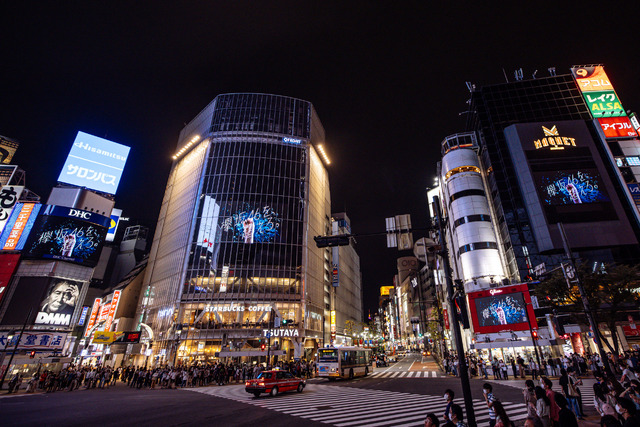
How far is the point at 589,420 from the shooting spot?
11.0 m

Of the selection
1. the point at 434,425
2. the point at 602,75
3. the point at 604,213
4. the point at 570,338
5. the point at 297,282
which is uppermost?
the point at 602,75

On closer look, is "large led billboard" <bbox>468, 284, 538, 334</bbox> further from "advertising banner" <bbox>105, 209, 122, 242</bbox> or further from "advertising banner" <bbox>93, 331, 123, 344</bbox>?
"advertising banner" <bbox>105, 209, 122, 242</bbox>

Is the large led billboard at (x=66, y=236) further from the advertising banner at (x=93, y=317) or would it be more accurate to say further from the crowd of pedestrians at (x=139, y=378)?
the crowd of pedestrians at (x=139, y=378)

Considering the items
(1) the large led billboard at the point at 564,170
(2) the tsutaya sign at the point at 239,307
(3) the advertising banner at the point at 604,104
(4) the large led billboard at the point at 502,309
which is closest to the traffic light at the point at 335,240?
(4) the large led billboard at the point at 502,309

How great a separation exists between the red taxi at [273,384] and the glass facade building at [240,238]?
2094 cm

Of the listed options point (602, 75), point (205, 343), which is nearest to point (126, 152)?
point (205, 343)

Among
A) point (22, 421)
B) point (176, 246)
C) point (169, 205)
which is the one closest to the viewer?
point (22, 421)

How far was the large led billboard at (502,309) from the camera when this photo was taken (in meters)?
40.5

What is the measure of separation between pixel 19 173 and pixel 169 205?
26.9 m

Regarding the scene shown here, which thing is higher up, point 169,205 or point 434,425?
point 169,205

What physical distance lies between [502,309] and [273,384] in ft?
118

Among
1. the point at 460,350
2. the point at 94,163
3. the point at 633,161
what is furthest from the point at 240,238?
the point at 633,161

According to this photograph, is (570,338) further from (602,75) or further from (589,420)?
(602,75)

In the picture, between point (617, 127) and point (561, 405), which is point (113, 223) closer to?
point (561, 405)
